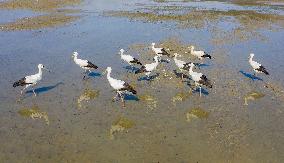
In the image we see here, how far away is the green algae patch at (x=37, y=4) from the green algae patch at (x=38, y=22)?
5.58 m

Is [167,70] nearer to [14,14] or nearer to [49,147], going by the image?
[49,147]

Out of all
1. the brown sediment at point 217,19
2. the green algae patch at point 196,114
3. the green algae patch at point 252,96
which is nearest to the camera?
the green algae patch at point 196,114

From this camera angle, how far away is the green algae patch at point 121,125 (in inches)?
634

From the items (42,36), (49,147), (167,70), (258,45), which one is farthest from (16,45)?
(258,45)

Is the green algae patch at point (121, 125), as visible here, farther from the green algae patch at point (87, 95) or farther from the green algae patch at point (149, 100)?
the green algae patch at point (87, 95)

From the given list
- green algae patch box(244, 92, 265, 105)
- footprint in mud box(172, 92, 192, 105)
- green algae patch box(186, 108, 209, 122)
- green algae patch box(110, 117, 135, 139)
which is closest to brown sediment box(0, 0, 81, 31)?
footprint in mud box(172, 92, 192, 105)

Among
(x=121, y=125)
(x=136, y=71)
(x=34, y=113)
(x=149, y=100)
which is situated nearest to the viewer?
(x=121, y=125)

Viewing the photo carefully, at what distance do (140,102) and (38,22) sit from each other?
73.6ft

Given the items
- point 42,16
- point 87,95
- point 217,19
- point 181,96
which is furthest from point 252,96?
point 42,16

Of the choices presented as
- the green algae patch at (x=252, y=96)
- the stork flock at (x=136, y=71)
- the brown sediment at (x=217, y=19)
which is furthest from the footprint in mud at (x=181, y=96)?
the brown sediment at (x=217, y=19)

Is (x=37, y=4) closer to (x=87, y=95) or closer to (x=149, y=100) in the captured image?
(x=87, y=95)

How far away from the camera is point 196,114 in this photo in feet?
58.1

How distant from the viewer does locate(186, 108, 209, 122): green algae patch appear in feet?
57.1

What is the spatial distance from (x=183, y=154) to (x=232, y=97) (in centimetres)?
654
